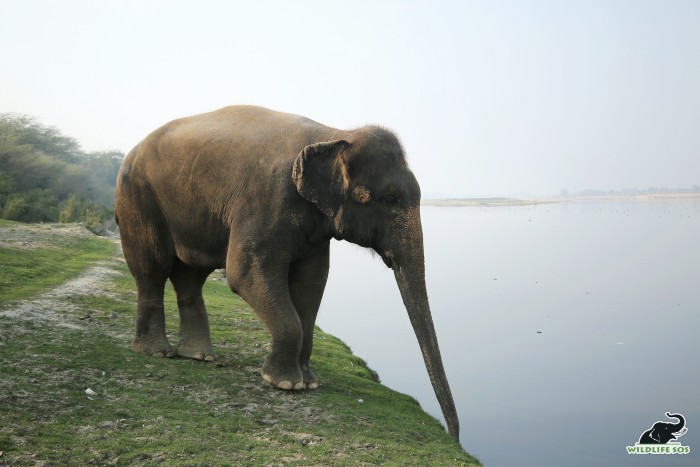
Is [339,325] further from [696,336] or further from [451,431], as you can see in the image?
[451,431]

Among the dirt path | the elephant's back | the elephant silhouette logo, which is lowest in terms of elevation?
the elephant silhouette logo

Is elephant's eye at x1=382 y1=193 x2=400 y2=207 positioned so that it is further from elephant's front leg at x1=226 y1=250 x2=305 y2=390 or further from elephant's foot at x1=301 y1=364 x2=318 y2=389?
elephant's foot at x1=301 y1=364 x2=318 y2=389

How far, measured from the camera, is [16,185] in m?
43.7

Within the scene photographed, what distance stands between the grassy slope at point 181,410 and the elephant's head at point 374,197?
4.12 ft

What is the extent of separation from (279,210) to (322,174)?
1.97 ft

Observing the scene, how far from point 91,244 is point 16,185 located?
21344 millimetres

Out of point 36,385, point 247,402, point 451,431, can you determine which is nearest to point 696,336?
point 451,431

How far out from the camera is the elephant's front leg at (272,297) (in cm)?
754

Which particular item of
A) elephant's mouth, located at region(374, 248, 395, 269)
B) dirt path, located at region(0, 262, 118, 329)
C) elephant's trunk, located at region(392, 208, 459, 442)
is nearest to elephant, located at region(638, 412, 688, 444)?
elephant's trunk, located at region(392, 208, 459, 442)

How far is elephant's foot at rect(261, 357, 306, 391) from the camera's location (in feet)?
25.5

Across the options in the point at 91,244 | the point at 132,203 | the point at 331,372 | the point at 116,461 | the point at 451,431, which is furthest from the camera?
the point at 91,244

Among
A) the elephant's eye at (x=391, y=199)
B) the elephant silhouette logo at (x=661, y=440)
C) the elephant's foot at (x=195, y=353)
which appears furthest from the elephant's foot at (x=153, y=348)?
the elephant silhouette logo at (x=661, y=440)

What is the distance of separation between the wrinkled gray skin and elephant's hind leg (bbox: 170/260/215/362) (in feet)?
1.05

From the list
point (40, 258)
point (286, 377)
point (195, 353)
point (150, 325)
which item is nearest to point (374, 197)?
point (286, 377)
